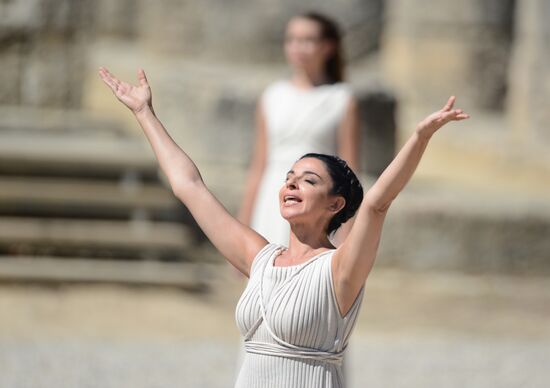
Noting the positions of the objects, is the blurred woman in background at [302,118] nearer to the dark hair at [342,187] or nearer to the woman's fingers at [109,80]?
the woman's fingers at [109,80]

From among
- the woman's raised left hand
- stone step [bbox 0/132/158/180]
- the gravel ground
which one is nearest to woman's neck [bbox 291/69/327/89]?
the gravel ground

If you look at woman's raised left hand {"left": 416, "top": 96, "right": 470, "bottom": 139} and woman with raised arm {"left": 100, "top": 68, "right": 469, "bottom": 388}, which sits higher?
woman's raised left hand {"left": 416, "top": 96, "right": 470, "bottom": 139}

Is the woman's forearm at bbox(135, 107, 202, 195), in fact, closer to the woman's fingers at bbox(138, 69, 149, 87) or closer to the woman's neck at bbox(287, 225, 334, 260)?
the woman's fingers at bbox(138, 69, 149, 87)

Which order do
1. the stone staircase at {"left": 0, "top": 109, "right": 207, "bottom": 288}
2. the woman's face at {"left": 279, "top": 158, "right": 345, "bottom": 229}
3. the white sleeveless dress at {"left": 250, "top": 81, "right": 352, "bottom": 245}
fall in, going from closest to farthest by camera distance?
the woman's face at {"left": 279, "top": 158, "right": 345, "bottom": 229} < the white sleeveless dress at {"left": 250, "top": 81, "right": 352, "bottom": 245} < the stone staircase at {"left": 0, "top": 109, "right": 207, "bottom": 288}

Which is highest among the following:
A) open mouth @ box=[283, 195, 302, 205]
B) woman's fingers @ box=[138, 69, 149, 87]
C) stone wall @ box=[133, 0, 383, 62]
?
stone wall @ box=[133, 0, 383, 62]

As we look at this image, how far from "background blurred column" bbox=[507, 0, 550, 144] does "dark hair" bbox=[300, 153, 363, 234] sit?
40.3ft

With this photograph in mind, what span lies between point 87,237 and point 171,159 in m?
5.84

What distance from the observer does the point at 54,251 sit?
9.36m

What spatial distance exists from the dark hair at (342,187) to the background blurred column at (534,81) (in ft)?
40.3

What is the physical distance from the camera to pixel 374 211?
126 inches

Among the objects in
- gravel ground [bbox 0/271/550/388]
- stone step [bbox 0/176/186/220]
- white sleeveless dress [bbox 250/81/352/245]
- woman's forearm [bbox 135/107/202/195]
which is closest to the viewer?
woman's forearm [bbox 135/107/202/195]

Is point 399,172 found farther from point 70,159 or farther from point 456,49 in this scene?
point 456,49

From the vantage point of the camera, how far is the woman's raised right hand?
3629 millimetres

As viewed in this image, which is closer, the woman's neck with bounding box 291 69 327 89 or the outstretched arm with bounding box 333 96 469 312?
the outstretched arm with bounding box 333 96 469 312
